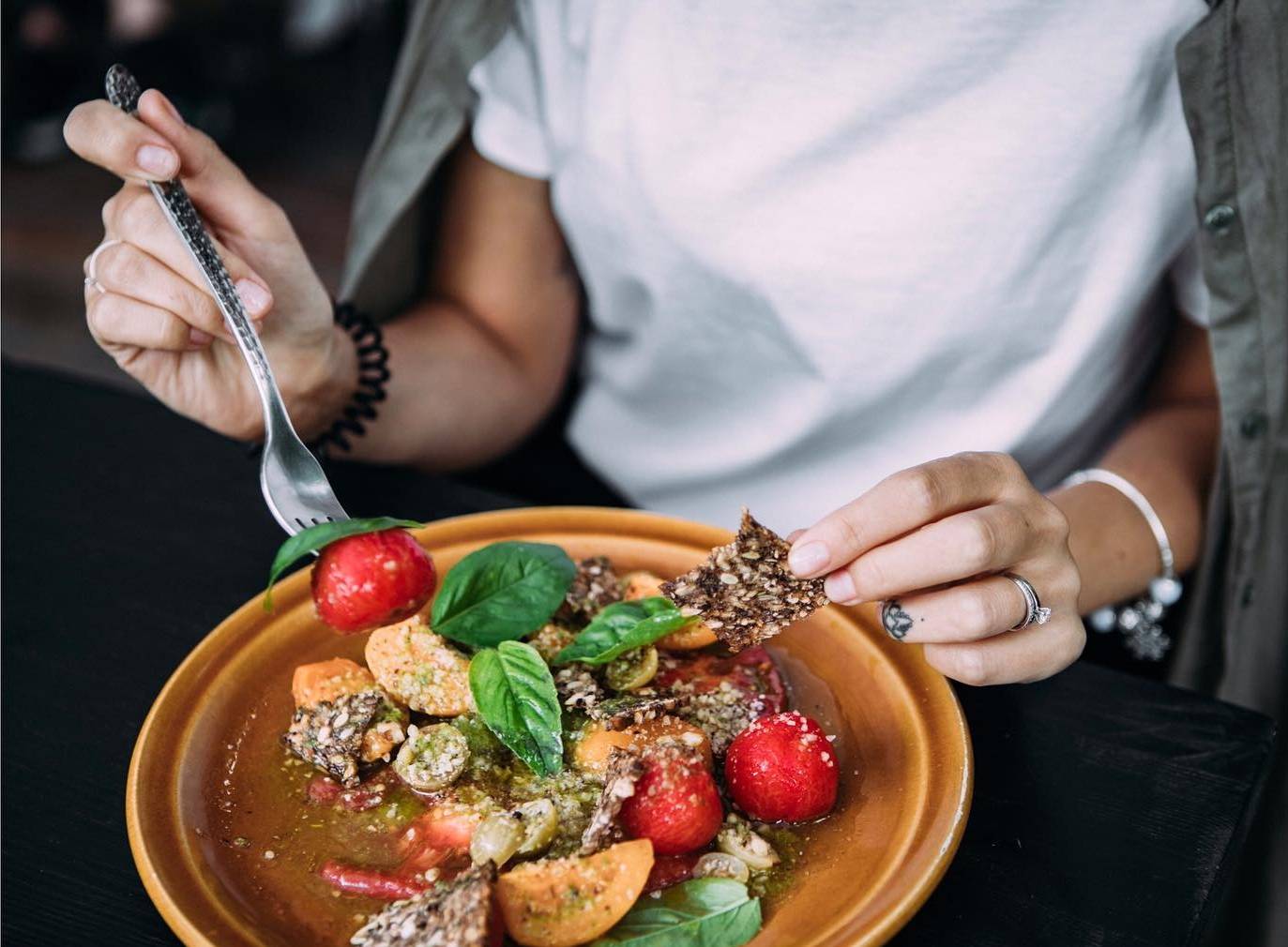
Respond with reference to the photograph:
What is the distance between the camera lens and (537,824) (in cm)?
82

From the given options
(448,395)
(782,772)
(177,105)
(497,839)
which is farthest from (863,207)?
(177,105)

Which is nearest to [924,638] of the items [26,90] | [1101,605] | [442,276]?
[1101,605]

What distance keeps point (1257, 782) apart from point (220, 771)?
880mm

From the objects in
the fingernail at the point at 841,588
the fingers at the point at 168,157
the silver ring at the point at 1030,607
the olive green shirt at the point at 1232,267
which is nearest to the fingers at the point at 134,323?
the fingers at the point at 168,157

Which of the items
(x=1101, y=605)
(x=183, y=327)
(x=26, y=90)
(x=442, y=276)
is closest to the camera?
(x=183, y=327)

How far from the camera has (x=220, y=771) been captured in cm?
91

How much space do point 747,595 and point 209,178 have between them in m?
0.74

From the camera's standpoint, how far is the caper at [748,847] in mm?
822

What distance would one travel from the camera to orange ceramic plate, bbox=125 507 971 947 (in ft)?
2.55

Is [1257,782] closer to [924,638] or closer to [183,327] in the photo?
[924,638]

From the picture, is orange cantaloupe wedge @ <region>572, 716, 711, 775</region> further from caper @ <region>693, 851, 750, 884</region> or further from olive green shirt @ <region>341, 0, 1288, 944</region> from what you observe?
→ olive green shirt @ <region>341, 0, 1288, 944</region>

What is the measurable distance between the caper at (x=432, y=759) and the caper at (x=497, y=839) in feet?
0.24

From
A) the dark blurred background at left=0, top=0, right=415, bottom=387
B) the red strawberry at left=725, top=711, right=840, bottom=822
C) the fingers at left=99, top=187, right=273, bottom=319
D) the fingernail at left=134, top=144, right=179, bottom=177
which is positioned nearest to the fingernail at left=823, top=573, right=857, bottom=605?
the red strawberry at left=725, top=711, right=840, bottom=822

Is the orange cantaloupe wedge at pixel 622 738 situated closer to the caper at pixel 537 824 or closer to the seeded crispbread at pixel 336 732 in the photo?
the caper at pixel 537 824
